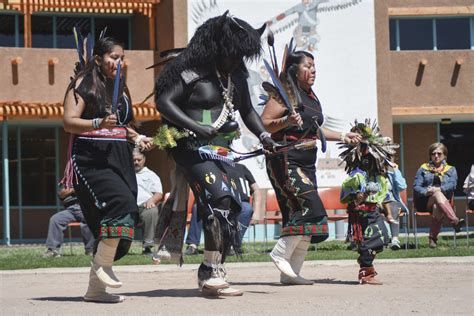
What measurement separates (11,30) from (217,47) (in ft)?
54.5

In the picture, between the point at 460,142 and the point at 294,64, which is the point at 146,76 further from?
the point at 294,64

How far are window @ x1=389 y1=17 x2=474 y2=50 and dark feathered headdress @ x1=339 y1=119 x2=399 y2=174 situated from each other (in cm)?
1565

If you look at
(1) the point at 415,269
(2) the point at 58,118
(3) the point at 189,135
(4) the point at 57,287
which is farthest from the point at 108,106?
(2) the point at 58,118

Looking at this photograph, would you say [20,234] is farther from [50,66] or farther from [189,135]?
[189,135]

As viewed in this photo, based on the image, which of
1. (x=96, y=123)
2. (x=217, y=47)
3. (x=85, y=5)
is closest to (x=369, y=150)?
(x=217, y=47)

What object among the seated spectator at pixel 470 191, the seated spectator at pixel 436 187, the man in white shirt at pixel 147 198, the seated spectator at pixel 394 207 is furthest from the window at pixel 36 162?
the seated spectator at pixel 470 191

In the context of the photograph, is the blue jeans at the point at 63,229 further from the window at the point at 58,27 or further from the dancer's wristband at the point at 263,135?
the window at the point at 58,27

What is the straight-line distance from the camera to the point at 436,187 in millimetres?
15922

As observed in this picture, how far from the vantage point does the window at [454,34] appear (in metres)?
25.0

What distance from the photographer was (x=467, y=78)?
79.3ft

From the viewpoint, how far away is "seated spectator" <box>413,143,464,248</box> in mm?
15656

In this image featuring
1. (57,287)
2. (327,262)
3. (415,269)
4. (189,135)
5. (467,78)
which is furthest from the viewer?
(467,78)

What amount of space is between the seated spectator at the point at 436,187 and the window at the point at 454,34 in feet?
31.2

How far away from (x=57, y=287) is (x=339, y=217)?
25.0ft
